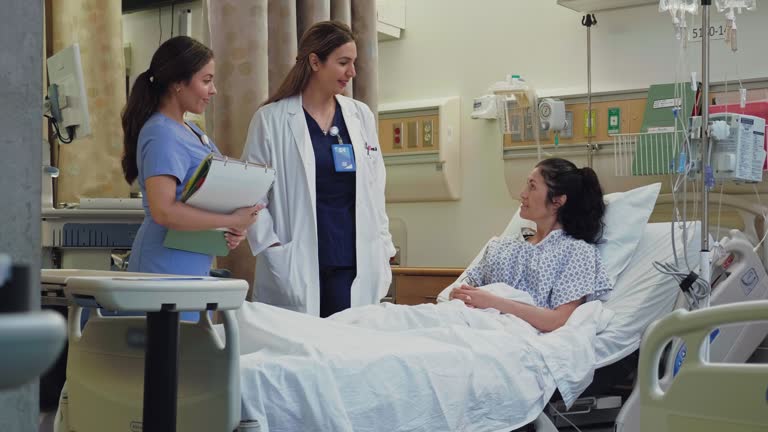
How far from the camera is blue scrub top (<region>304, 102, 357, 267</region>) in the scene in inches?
117

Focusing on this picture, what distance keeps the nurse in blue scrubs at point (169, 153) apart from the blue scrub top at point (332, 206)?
48 centimetres

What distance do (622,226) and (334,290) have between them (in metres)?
1.02

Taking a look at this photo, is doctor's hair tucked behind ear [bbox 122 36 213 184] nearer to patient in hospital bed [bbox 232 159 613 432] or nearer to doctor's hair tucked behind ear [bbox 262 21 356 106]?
doctor's hair tucked behind ear [bbox 262 21 356 106]

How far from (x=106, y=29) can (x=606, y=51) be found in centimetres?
240

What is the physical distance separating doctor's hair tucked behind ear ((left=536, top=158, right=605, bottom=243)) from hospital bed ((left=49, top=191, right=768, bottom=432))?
200 millimetres

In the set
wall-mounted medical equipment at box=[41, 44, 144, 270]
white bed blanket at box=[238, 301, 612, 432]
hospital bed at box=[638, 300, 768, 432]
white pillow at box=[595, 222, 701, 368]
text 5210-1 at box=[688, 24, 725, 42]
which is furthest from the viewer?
text 5210-1 at box=[688, 24, 725, 42]

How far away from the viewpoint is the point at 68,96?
3342mm

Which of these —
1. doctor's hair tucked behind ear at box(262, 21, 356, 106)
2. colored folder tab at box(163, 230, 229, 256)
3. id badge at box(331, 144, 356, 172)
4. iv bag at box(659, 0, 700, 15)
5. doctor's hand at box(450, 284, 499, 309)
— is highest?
iv bag at box(659, 0, 700, 15)

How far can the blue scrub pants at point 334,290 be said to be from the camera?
3.00m

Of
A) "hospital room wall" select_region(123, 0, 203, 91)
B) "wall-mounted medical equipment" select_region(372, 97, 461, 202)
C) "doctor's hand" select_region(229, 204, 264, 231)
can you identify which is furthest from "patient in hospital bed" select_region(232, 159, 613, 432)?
"hospital room wall" select_region(123, 0, 203, 91)

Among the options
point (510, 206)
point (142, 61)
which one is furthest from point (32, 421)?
point (142, 61)

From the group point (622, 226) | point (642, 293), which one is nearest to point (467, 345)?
point (642, 293)

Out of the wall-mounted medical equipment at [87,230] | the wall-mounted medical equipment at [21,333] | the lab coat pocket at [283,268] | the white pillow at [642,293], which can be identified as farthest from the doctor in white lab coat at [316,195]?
the wall-mounted medical equipment at [21,333]

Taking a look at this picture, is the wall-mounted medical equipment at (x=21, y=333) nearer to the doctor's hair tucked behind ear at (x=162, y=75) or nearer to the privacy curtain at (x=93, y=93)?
the doctor's hair tucked behind ear at (x=162, y=75)
